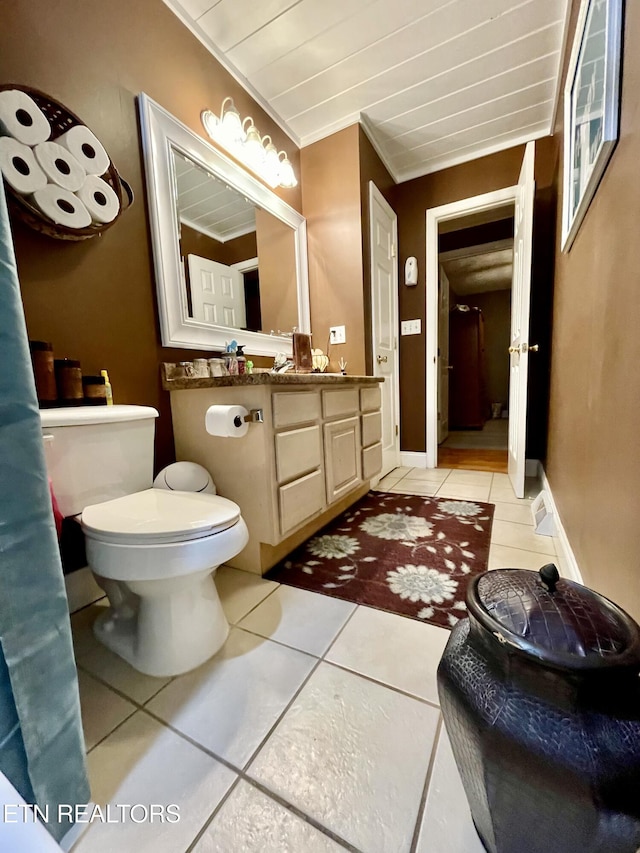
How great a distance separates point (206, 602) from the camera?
963 mm

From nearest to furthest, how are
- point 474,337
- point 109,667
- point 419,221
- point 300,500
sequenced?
point 109,667, point 300,500, point 419,221, point 474,337

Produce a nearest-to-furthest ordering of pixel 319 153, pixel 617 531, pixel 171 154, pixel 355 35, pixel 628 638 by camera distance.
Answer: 1. pixel 628 638
2. pixel 617 531
3. pixel 171 154
4. pixel 355 35
5. pixel 319 153

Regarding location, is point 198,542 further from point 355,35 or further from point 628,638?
point 355,35

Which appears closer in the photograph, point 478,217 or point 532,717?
point 532,717

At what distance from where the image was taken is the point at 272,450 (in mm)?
1219

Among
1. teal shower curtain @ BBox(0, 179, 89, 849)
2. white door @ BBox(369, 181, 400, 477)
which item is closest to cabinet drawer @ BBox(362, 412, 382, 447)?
white door @ BBox(369, 181, 400, 477)

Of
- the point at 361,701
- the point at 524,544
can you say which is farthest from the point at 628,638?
the point at 524,544

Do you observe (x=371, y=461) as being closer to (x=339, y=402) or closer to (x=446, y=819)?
(x=339, y=402)

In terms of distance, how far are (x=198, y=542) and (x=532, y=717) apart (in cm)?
68

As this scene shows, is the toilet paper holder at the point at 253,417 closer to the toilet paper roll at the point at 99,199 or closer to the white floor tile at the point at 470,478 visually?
the toilet paper roll at the point at 99,199

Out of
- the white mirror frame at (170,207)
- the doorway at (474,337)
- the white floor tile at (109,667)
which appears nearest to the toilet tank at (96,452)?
the white floor tile at (109,667)

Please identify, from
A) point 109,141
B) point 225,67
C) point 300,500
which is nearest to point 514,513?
point 300,500

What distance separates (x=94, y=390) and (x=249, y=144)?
1.58 meters

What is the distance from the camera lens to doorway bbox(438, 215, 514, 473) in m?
3.31
